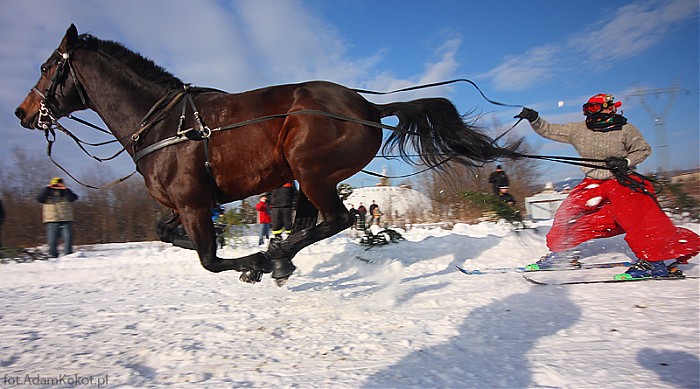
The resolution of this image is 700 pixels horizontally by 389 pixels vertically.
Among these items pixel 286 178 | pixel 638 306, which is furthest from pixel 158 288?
pixel 638 306

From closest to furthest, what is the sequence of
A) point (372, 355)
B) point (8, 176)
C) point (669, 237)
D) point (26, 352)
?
point (372, 355), point (26, 352), point (669, 237), point (8, 176)

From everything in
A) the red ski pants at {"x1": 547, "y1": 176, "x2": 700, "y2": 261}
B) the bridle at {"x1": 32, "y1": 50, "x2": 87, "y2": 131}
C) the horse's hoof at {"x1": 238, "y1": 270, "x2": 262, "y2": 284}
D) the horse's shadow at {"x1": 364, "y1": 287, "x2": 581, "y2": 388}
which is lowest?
the horse's shadow at {"x1": 364, "y1": 287, "x2": 581, "y2": 388}

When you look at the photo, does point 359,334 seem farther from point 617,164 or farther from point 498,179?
point 498,179

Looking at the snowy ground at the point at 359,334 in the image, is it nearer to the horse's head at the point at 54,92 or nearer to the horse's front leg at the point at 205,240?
the horse's front leg at the point at 205,240

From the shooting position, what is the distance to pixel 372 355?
2.23m

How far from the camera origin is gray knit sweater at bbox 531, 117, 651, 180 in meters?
3.99

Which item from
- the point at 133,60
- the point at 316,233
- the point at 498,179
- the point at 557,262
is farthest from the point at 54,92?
the point at 498,179

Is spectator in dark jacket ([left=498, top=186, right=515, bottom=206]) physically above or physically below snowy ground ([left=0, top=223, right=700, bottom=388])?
above

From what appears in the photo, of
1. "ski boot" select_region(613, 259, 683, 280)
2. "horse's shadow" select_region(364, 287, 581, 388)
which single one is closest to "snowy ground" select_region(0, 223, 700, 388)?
"horse's shadow" select_region(364, 287, 581, 388)

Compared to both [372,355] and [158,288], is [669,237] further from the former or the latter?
[158,288]

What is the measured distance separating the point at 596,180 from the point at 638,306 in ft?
6.02

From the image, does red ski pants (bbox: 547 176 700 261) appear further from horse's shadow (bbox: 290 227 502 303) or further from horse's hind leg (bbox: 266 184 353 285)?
horse's hind leg (bbox: 266 184 353 285)

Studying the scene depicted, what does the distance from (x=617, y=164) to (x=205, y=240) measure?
4023 millimetres

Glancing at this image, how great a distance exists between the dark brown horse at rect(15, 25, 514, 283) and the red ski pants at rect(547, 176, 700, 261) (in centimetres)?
144
